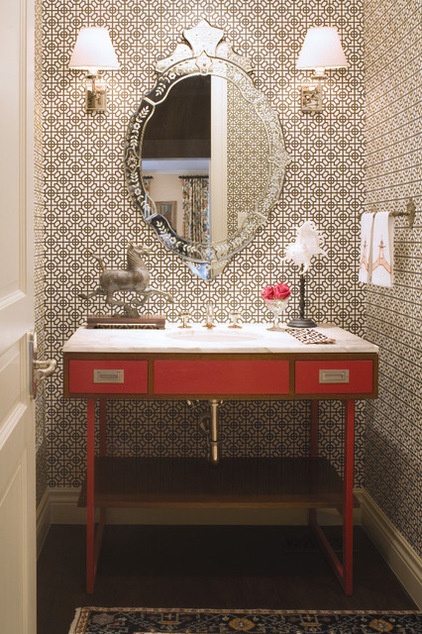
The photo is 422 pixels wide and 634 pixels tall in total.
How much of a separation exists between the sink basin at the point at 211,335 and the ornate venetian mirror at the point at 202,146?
420 mm

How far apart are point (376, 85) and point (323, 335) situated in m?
1.11

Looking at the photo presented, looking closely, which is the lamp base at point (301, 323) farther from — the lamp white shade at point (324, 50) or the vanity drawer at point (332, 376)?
the lamp white shade at point (324, 50)

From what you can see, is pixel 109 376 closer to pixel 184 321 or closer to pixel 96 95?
pixel 184 321

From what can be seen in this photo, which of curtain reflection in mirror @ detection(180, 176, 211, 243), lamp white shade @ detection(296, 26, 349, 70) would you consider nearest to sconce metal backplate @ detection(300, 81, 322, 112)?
lamp white shade @ detection(296, 26, 349, 70)

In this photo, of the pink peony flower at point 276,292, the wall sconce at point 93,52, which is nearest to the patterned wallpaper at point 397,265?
the pink peony flower at point 276,292

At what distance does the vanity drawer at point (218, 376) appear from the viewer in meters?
2.81

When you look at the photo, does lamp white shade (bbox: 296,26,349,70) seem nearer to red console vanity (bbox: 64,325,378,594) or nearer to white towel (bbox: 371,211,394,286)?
white towel (bbox: 371,211,394,286)

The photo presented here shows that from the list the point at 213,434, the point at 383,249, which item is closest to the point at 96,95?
the point at 383,249

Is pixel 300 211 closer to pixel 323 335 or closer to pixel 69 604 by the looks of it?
pixel 323 335

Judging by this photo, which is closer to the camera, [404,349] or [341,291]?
[404,349]

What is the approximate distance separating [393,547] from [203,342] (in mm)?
1116

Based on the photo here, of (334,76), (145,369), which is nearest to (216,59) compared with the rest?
(334,76)

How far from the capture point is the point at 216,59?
3398 millimetres

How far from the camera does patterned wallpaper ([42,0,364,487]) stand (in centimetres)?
342
